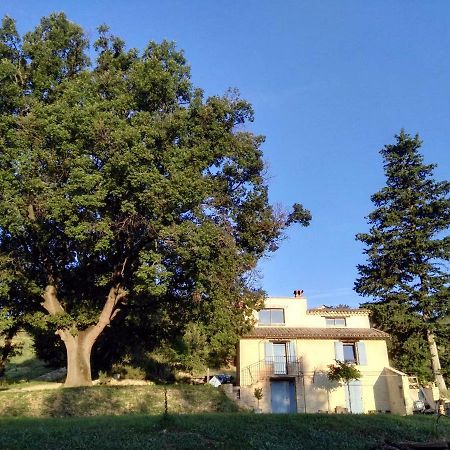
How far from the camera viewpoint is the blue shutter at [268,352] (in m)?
37.6

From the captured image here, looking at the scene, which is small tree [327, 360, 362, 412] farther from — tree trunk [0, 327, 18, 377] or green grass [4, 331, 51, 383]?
green grass [4, 331, 51, 383]

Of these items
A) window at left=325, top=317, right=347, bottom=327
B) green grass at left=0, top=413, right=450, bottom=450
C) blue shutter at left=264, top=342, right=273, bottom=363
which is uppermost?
window at left=325, top=317, right=347, bottom=327

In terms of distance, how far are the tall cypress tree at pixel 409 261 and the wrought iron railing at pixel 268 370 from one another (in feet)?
→ 29.5

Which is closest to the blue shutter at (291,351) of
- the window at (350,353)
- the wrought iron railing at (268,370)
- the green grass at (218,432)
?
the wrought iron railing at (268,370)

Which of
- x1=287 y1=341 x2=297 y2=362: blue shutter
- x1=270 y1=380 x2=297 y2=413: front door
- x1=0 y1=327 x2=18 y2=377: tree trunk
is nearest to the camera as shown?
x1=0 y1=327 x2=18 y2=377: tree trunk

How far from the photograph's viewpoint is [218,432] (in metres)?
14.1

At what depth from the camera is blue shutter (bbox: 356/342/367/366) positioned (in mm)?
37841

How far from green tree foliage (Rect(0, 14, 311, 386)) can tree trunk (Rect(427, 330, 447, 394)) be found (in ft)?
56.3

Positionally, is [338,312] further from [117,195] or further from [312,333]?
[117,195]

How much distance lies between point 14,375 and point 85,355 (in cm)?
2092

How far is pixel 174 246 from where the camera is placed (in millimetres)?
23938

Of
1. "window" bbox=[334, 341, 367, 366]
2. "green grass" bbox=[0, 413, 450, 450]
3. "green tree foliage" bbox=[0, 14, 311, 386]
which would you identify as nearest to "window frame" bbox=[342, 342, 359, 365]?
"window" bbox=[334, 341, 367, 366]

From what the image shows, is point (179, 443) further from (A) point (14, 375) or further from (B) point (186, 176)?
(A) point (14, 375)

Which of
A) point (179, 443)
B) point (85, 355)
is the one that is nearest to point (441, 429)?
point (179, 443)
